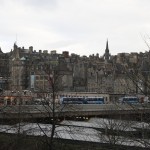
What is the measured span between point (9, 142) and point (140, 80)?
16184mm

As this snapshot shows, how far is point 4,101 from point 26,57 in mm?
79794

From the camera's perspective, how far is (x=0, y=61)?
14225 cm

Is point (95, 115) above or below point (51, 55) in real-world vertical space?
below

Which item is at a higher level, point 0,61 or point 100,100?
point 0,61

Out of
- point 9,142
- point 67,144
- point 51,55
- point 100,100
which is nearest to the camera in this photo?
point 9,142

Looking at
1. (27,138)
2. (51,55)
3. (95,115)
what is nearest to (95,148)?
(27,138)

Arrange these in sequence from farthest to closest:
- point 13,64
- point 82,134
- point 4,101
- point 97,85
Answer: point 13,64 < point 97,85 < point 4,101 < point 82,134

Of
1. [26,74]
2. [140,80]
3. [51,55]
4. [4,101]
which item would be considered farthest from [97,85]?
[140,80]

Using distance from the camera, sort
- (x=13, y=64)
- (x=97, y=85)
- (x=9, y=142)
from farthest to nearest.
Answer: (x=13, y=64) < (x=97, y=85) < (x=9, y=142)

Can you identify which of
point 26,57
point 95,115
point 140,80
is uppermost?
point 26,57

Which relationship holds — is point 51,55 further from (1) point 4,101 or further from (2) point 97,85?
(1) point 4,101

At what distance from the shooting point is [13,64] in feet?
444

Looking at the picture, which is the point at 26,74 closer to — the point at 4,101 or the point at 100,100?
the point at 100,100

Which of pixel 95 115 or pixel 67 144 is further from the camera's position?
pixel 95 115
